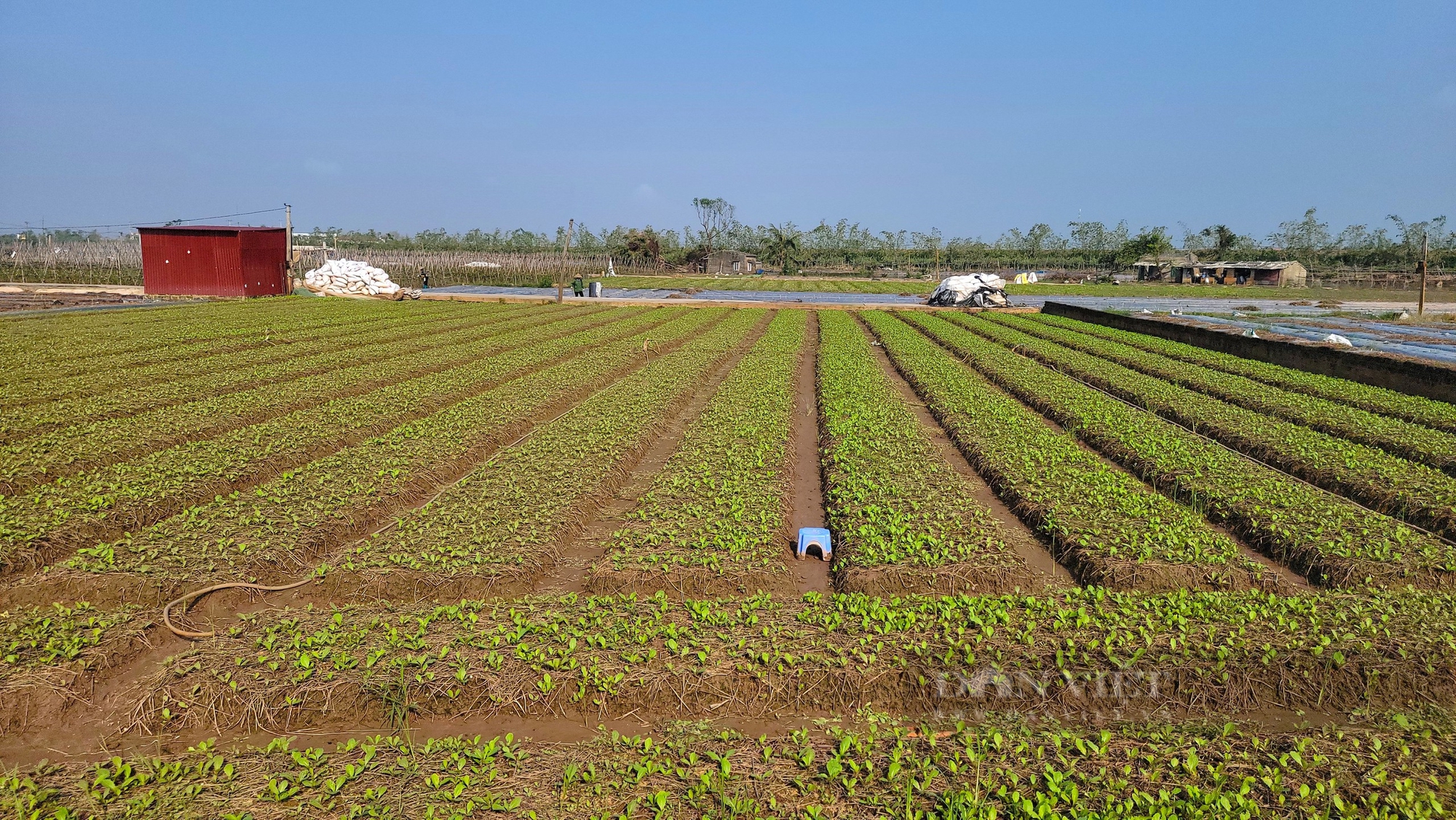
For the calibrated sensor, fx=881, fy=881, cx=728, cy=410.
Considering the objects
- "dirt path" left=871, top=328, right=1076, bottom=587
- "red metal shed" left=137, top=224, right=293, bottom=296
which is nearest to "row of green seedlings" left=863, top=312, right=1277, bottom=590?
"dirt path" left=871, top=328, right=1076, bottom=587

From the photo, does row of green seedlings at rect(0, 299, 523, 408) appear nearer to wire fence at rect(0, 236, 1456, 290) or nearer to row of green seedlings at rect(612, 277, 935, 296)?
wire fence at rect(0, 236, 1456, 290)

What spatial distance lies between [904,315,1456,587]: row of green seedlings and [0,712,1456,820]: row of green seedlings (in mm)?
3344

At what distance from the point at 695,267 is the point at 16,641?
9351cm

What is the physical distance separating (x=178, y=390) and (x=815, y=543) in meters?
13.7

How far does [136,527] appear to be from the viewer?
9.61m

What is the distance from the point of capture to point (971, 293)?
159 feet

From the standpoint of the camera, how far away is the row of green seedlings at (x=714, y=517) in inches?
324

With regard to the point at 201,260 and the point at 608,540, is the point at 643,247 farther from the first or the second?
the point at 608,540

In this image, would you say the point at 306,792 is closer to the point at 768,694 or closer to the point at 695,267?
the point at 768,694

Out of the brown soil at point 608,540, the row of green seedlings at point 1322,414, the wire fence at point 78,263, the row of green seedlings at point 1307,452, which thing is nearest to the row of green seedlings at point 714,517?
the brown soil at point 608,540

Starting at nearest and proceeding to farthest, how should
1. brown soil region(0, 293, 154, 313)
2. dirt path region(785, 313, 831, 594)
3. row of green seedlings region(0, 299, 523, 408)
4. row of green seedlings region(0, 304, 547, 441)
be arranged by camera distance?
dirt path region(785, 313, 831, 594) < row of green seedlings region(0, 304, 547, 441) < row of green seedlings region(0, 299, 523, 408) < brown soil region(0, 293, 154, 313)

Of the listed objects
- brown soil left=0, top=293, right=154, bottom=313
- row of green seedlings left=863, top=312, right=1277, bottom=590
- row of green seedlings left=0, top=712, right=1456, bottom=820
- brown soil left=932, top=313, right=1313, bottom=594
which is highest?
brown soil left=0, top=293, right=154, bottom=313

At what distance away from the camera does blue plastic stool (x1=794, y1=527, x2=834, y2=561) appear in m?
9.27

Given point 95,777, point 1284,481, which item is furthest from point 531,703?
point 1284,481
